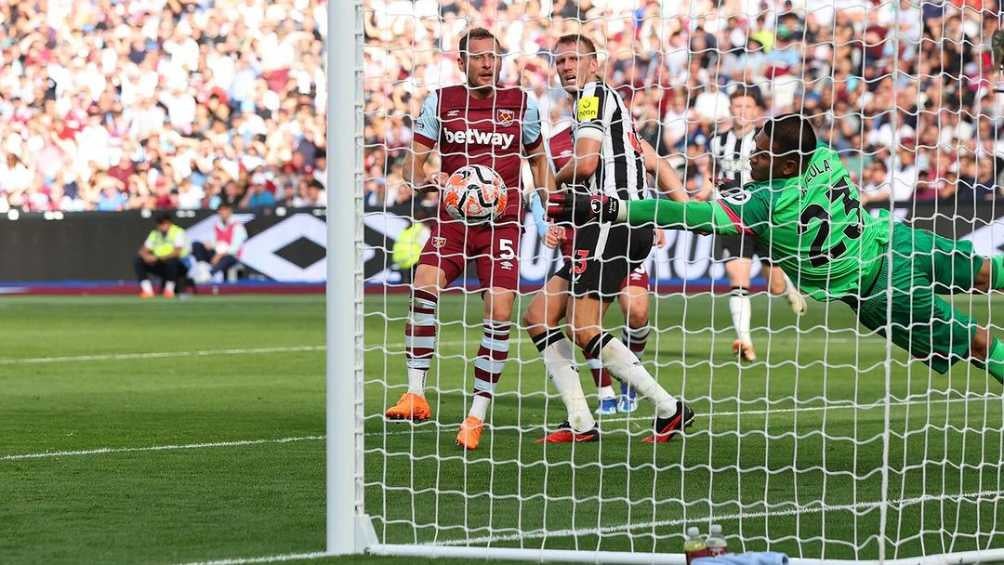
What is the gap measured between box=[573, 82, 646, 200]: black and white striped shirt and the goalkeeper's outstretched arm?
5.46ft

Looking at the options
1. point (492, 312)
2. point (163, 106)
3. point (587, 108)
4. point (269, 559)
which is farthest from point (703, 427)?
point (163, 106)

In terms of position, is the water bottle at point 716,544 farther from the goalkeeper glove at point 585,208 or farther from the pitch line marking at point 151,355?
the pitch line marking at point 151,355

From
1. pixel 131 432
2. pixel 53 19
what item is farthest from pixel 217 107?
pixel 131 432

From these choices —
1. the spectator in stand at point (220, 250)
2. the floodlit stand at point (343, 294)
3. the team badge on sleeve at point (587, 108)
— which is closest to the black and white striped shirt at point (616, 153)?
the team badge on sleeve at point (587, 108)

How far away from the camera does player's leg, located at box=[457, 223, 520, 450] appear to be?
811 centimetres

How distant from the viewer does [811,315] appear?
18984mm

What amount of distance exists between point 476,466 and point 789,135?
2097mm

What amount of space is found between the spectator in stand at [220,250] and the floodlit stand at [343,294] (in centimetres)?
1887

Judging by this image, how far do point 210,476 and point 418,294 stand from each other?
1892mm

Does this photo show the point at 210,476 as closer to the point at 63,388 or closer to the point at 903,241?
the point at 903,241

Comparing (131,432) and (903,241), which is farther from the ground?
(903,241)

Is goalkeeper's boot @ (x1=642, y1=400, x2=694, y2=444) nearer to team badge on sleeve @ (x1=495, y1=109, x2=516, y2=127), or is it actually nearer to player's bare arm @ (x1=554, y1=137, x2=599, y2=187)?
player's bare arm @ (x1=554, y1=137, x2=599, y2=187)

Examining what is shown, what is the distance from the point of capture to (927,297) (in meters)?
6.93

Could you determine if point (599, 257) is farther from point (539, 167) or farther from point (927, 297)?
point (927, 297)
